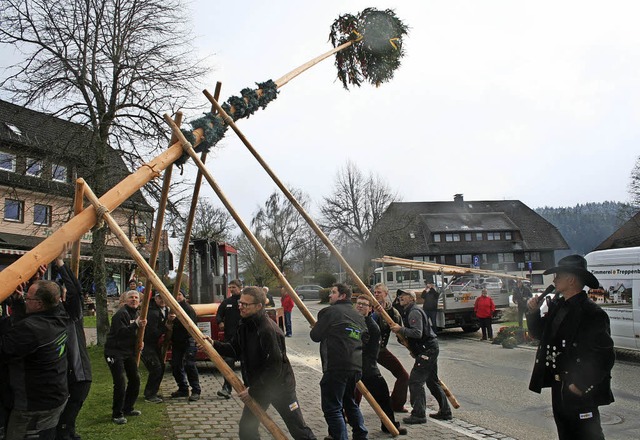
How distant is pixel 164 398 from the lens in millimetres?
8812

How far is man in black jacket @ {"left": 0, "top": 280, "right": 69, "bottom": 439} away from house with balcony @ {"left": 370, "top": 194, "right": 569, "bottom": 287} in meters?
56.6

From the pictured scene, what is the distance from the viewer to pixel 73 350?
519 centimetres

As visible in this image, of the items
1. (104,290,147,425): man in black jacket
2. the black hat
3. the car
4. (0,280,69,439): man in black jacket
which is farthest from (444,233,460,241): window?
(0,280,69,439): man in black jacket

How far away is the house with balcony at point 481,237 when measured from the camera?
62.9 meters

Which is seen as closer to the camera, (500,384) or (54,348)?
(54,348)

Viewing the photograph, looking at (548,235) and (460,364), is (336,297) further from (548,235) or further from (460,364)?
(548,235)

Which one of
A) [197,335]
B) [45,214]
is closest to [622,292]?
[197,335]

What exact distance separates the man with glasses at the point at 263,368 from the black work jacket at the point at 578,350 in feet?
6.99

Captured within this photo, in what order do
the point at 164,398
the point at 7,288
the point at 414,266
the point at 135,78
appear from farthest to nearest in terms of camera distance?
the point at 414,266, the point at 135,78, the point at 164,398, the point at 7,288

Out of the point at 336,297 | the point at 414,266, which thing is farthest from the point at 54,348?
the point at 414,266

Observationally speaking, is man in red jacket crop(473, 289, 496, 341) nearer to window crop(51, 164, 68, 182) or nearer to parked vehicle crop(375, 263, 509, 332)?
parked vehicle crop(375, 263, 509, 332)

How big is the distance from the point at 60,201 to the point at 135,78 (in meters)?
4.53

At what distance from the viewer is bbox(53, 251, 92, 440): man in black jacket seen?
5.18 meters

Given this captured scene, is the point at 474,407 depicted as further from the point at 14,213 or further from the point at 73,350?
the point at 14,213
